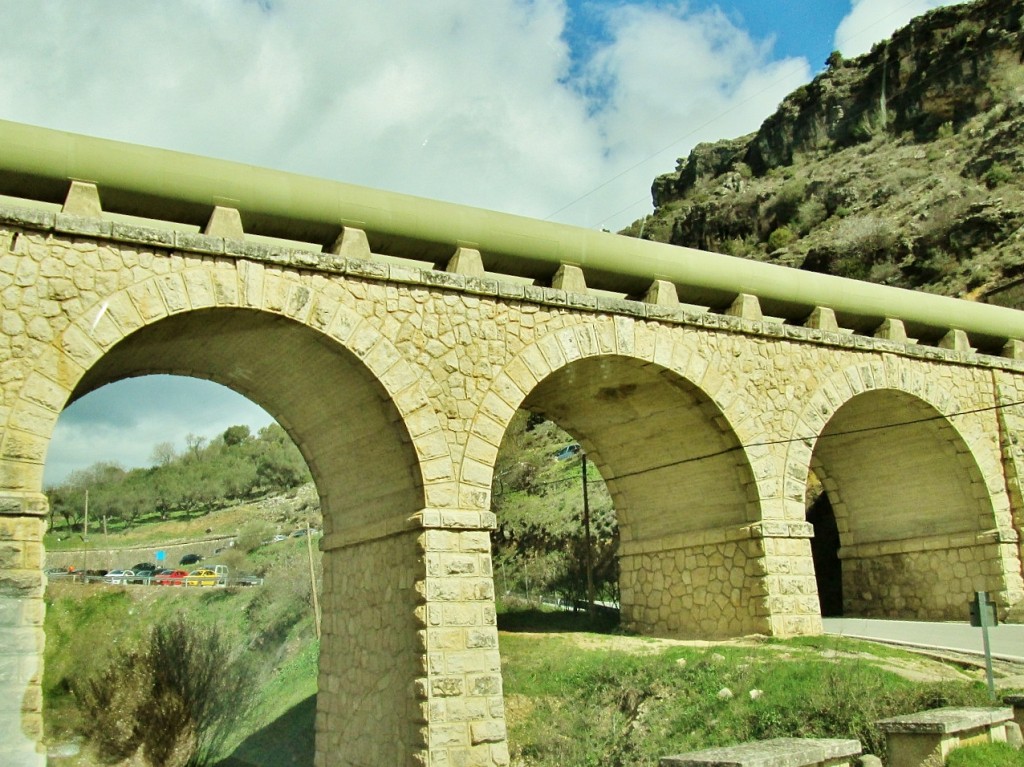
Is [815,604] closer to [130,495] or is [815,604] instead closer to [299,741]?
[299,741]

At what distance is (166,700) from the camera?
23234 mm

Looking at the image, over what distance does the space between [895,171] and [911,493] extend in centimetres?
2894

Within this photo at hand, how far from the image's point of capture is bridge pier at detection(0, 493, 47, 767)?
7703 mm

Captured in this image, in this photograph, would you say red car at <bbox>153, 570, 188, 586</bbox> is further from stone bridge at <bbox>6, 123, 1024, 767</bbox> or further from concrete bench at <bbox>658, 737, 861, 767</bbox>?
concrete bench at <bbox>658, 737, 861, 767</bbox>

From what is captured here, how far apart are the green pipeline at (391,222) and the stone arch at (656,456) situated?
3.99 feet

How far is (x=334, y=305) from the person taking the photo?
10.1 meters

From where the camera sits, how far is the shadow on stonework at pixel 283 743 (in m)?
18.4

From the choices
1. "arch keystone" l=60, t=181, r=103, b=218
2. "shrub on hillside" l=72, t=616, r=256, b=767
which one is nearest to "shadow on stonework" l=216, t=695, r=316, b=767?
"shrub on hillside" l=72, t=616, r=256, b=767

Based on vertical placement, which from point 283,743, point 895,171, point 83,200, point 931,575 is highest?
point 895,171

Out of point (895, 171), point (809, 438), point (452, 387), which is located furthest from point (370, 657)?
point (895, 171)

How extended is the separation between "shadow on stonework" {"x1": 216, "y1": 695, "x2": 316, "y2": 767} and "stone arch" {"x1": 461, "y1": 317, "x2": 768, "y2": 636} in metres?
7.60

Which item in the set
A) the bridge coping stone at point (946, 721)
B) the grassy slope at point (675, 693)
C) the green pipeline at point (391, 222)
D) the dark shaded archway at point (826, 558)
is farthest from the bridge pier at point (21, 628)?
the dark shaded archway at point (826, 558)

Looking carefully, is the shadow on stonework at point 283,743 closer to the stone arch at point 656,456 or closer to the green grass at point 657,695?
the green grass at point 657,695

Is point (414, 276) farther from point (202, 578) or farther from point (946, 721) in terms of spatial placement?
point (202, 578)
